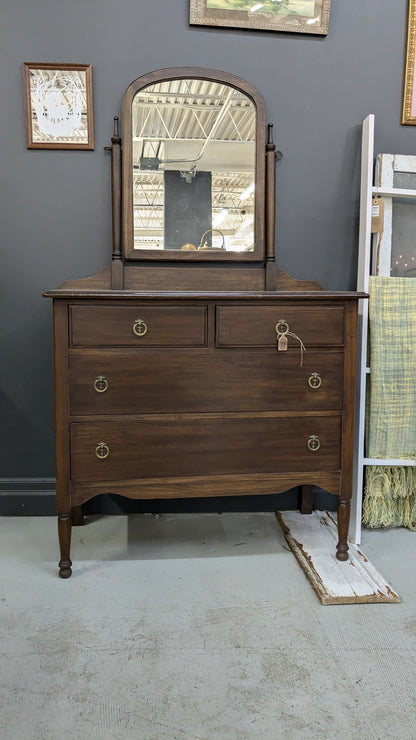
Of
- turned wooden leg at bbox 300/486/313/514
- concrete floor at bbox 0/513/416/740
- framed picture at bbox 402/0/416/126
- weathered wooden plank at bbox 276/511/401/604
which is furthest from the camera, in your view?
turned wooden leg at bbox 300/486/313/514

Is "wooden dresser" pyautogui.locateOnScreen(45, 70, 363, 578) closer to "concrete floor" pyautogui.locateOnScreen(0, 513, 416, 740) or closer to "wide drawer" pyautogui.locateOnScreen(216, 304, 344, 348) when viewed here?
"wide drawer" pyautogui.locateOnScreen(216, 304, 344, 348)

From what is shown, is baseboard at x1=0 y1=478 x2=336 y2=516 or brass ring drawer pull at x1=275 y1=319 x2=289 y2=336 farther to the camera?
baseboard at x1=0 y1=478 x2=336 y2=516

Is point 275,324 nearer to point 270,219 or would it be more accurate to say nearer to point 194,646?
point 270,219

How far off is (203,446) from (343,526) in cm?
69

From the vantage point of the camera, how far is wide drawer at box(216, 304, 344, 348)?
1891mm

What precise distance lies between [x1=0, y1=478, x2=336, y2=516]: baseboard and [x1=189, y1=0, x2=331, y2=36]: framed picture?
236 centimetres

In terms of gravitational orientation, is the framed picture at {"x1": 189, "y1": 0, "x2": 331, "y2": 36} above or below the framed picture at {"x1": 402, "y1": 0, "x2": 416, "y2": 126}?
above

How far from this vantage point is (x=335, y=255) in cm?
254

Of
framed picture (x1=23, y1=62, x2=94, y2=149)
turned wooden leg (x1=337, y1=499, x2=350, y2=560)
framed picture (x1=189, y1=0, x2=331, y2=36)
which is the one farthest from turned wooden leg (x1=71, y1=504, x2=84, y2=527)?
framed picture (x1=189, y1=0, x2=331, y2=36)

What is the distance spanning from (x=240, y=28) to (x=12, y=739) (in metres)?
2.90

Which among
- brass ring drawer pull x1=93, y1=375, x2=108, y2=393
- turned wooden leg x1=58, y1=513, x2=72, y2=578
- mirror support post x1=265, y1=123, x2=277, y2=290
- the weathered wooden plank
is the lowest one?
the weathered wooden plank

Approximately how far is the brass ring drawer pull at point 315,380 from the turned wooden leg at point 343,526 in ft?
1.65

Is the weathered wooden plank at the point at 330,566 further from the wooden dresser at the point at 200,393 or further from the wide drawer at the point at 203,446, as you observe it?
the wide drawer at the point at 203,446

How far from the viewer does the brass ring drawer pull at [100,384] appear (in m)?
1.85
